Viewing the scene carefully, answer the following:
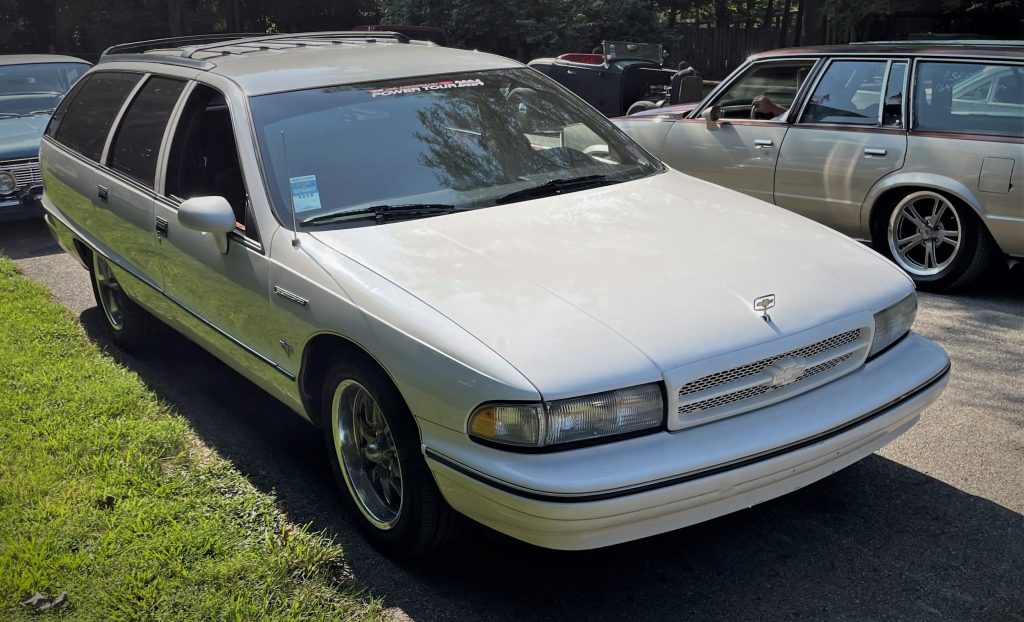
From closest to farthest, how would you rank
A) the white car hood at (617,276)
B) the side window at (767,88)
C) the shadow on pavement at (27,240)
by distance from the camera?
1. the white car hood at (617,276)
2. the side window at (767,88)
3. the shadow on pavement at (27,240)

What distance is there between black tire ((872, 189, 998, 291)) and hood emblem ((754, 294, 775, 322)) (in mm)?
3592

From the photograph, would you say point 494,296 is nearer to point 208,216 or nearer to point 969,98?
point 208,216

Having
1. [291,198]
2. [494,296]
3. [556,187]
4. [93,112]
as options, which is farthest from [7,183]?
[494,296]

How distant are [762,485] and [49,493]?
108 inches

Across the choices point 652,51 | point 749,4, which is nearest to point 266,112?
point 652,51

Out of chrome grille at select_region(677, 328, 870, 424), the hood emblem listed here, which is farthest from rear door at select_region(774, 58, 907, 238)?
the hood emblem

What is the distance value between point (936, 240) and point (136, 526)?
16.8ft

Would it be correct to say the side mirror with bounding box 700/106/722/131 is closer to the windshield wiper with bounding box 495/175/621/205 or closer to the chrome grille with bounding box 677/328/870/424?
the windshield wiper with bounding box 495/175/621/205

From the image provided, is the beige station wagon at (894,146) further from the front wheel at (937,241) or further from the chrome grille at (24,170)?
the chrome grille at (24,170)

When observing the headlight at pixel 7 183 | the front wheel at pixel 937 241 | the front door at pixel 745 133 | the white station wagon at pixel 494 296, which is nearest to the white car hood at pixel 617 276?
the white station wagon at pixel 494 296

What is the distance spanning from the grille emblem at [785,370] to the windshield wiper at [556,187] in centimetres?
134

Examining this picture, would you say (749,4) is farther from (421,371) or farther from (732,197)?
(421,371)

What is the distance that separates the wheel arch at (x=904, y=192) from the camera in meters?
6.05

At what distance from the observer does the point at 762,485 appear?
3.01 metres
